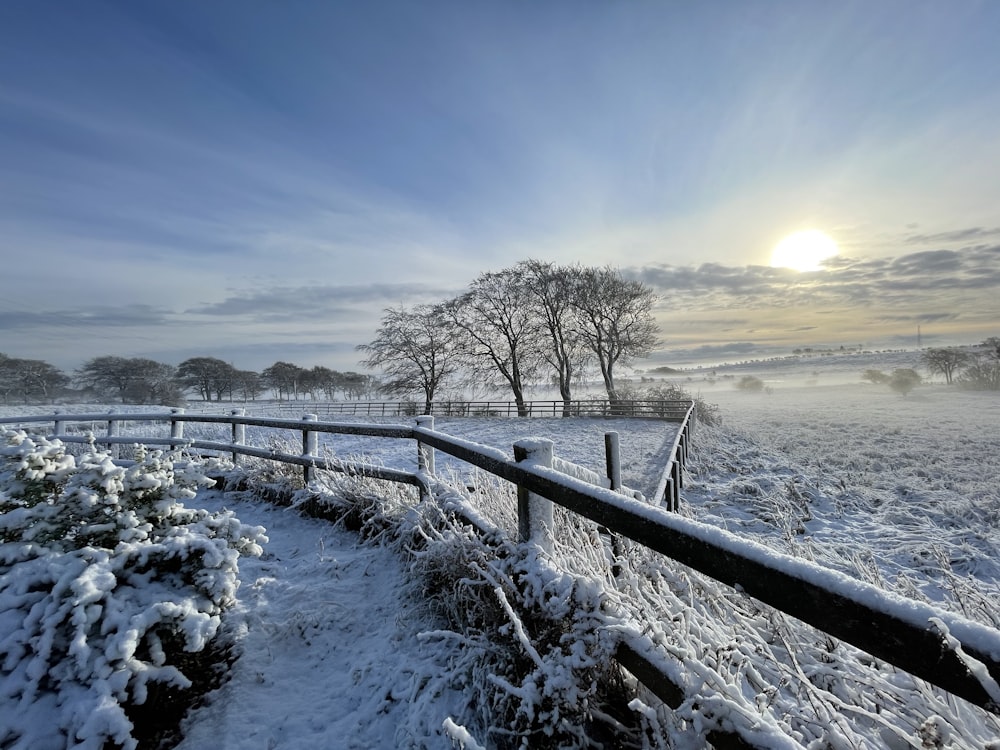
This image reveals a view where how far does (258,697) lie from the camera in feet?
8.64

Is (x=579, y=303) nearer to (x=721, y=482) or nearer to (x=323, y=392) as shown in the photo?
(x=721, y=482)

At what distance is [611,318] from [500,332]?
23.4 ft

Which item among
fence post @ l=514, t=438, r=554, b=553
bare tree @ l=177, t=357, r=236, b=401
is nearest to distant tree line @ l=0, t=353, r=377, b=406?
bare tree @ l=177, t=357, r=236, b=401

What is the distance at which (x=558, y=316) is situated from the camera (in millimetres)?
29984

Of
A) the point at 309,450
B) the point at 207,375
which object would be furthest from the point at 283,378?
the point at 309,450

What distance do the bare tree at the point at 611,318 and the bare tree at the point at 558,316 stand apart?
509 millimetres

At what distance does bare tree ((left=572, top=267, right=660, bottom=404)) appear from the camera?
29.5 meters

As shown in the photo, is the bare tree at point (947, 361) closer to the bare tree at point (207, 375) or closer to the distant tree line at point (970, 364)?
the distant tree line at point (970, 364)

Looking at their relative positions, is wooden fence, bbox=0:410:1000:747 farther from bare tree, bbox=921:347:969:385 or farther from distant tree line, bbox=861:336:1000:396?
bare tree, bbox=921:347:969:385

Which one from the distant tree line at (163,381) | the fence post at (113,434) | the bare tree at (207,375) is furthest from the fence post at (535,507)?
the bare tree at (207,375)

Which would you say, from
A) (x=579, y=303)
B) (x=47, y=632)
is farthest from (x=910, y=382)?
(x=47, y=632)

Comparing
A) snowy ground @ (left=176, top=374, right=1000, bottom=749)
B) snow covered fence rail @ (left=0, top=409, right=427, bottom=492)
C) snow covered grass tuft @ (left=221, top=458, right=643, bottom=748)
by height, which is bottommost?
snowy ground @ (left=176, top=374, right=1000, bottom=749)

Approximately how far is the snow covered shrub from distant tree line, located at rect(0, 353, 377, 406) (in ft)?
120

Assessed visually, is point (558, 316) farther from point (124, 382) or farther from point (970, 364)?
point (124, 382)
